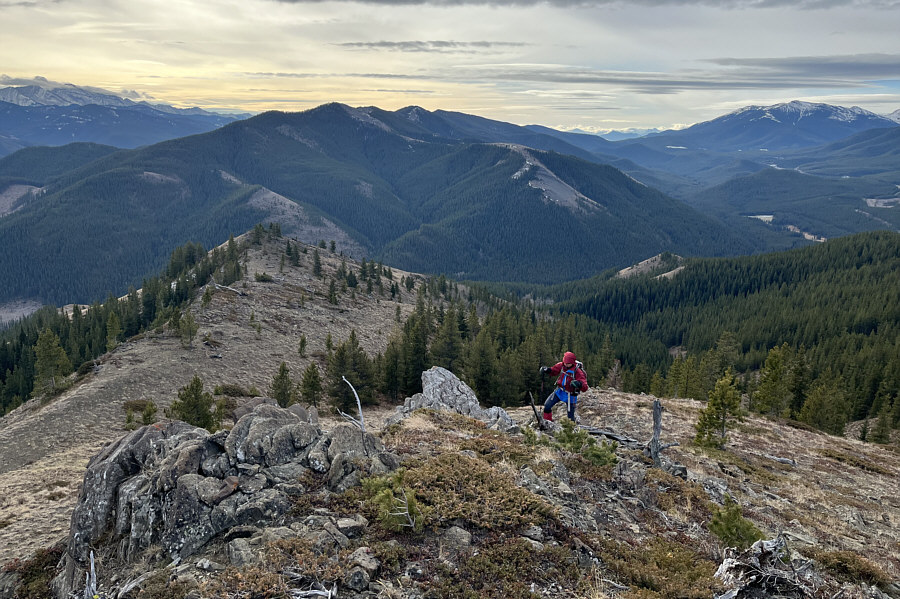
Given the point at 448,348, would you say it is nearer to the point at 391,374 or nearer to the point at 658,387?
the point at 391,374

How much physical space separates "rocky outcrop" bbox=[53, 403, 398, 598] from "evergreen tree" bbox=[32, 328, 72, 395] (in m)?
48.8

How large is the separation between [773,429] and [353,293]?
302 feet

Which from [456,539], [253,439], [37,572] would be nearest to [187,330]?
[37,572]

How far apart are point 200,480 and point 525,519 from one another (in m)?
9.75

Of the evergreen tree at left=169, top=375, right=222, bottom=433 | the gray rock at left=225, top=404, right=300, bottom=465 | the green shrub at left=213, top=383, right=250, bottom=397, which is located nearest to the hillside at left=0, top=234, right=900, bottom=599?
the gray rock at left=225, top=404, right=300, bottom=465

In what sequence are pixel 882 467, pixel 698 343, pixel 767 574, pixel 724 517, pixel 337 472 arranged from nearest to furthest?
pixel 767 574 → pixel 724 517 → pixel 337 472 → pixel 882 467 → pixel 698 343

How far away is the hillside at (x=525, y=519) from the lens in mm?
10956

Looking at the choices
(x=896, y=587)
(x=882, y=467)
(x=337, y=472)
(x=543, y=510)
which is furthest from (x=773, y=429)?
(x=337, y=472)

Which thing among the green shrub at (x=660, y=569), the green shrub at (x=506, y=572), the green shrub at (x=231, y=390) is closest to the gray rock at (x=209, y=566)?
the green shrub at (x=506, y=572)

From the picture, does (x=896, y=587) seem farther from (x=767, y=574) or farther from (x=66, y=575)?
(x=66, y=575)

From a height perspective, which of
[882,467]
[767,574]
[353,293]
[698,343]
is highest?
[767,574]

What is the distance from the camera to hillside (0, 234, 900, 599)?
35.9 ft

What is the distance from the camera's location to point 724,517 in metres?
13.7

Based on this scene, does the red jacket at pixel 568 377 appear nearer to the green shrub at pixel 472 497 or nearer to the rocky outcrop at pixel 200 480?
the green shrub at pixel 472 497
